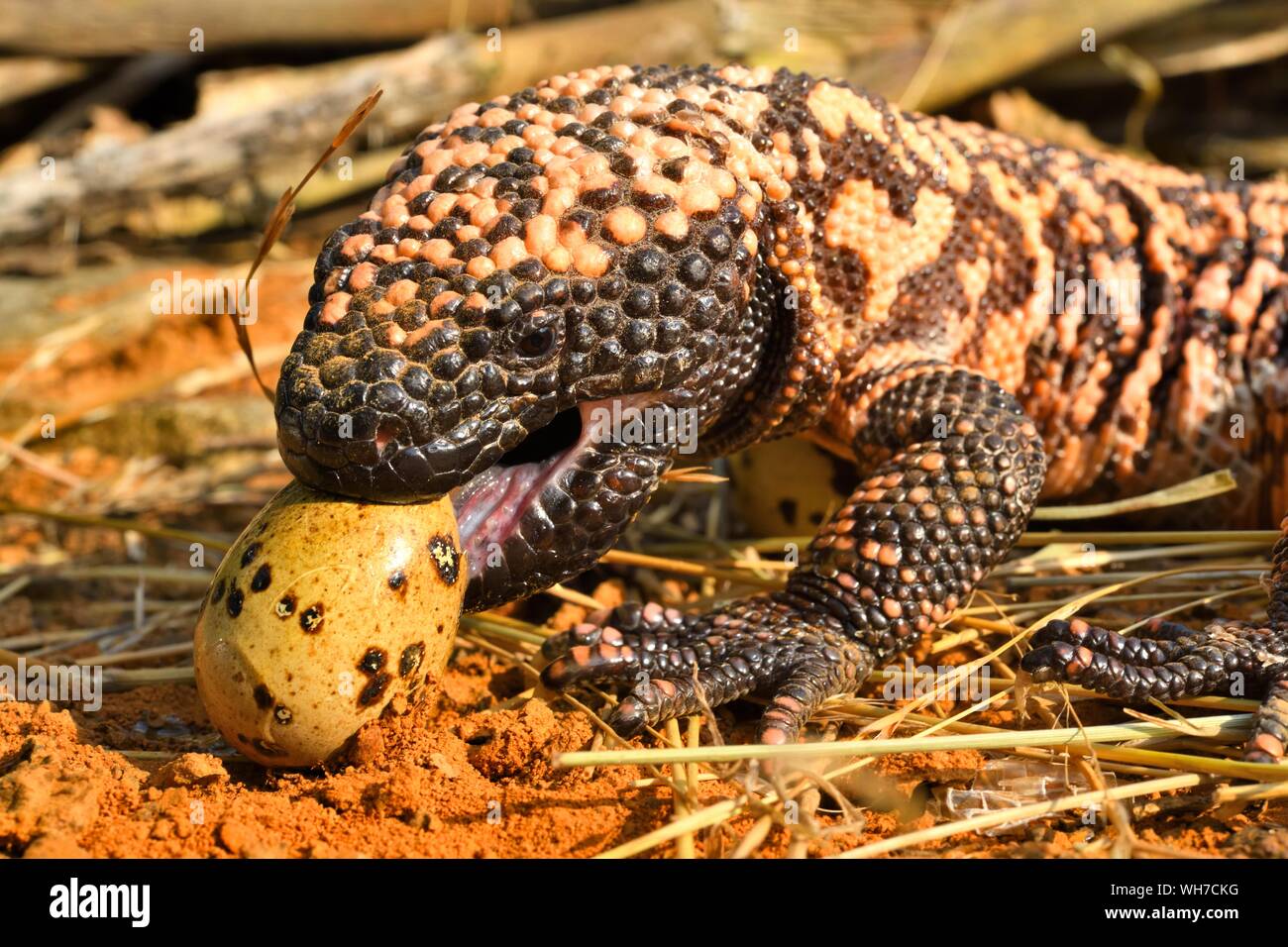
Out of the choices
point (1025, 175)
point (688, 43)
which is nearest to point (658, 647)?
point (1025, 175)

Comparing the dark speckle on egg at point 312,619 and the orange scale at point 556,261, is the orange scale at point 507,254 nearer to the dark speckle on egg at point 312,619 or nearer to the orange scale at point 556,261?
the orange scale at point 556,261

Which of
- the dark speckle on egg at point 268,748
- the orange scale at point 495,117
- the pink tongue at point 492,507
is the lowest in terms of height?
the dark speckle on egg at point 268,748

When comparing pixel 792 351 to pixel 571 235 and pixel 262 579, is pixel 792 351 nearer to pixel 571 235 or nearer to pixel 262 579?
pixel 571 235

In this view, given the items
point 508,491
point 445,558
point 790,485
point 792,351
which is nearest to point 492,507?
point 508,491

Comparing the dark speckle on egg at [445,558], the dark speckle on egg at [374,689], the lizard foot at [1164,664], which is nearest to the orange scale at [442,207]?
the dark speckle on egg at [445,558]

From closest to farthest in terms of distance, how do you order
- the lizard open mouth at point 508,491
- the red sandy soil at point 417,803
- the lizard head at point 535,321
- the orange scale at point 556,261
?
the red sandy soil at point 417,803 < the lizard head at point 535,321 < the orange scale at point 556,261 < the lizard open mouth at point 508,491

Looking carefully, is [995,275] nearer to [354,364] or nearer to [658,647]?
[658,647]
